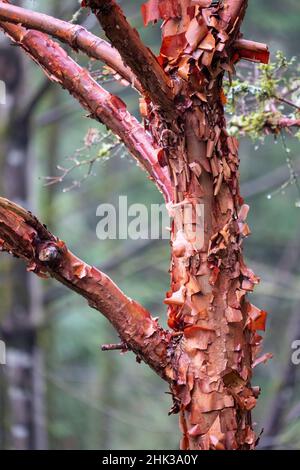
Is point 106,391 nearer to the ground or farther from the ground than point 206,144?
farther from the ground

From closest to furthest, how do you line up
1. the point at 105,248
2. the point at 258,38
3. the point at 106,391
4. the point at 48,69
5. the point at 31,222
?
the point at 31,222
the point at 48,69
the point at 258,38
the point at 106,391
the point at 105,248

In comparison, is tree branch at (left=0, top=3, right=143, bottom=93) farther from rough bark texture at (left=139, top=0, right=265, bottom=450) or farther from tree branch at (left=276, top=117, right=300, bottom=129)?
tree branch at (left=276, top=117, right=300, bottom=129)

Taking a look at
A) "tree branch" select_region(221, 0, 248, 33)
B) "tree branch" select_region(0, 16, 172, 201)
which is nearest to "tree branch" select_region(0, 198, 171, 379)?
"tree branch" select_region(0, 16, 172, 201)

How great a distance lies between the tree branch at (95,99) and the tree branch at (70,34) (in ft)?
0.34

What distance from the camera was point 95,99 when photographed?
6.48ft

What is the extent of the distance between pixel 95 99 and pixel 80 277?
535 mm

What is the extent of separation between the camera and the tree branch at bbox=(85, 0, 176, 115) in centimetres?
151

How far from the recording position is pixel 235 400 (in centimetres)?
173

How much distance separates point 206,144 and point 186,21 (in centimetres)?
31

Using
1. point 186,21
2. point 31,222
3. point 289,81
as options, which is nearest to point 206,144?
point 186,21

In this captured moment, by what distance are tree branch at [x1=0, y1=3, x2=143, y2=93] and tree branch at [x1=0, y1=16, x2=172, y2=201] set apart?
0.10 metres

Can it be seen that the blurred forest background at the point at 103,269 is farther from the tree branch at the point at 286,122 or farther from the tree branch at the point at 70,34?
the tree branch at the point at 70,34

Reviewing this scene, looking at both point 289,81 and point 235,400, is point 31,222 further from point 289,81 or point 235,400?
point 289,81
